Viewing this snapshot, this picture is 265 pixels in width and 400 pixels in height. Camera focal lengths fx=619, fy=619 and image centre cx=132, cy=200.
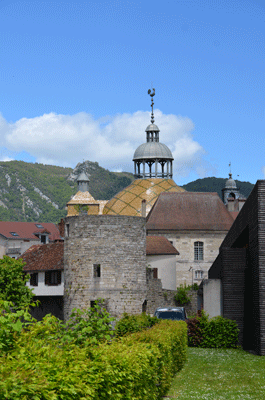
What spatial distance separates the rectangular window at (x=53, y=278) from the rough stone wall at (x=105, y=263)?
14.7 meters

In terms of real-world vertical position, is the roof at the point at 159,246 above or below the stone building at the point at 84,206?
below

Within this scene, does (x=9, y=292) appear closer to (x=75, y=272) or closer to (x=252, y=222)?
(x=75, y=272)

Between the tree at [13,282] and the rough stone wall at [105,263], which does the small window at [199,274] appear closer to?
the tree at [13,282]

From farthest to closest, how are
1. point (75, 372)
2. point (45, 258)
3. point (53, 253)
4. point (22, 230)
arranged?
point (22, 230), point (53, 253), point (45, 258), point (75, 372)

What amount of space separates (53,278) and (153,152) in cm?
3783

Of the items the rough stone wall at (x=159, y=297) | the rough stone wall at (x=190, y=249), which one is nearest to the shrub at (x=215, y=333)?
the rough stone wall at (x=159, y=297)

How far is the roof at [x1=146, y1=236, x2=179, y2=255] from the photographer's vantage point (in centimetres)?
5647

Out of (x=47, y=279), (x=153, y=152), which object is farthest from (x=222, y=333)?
(x=153, y=152)

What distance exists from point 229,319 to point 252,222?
4.62 m

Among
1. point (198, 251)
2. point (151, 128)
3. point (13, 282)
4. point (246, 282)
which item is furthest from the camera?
point (151, 128)

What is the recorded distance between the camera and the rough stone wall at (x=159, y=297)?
4378 centimetres

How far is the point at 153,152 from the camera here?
285 ft

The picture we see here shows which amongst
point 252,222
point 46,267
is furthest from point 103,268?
point 46,267

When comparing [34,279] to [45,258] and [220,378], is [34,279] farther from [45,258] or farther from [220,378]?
[220,378]
